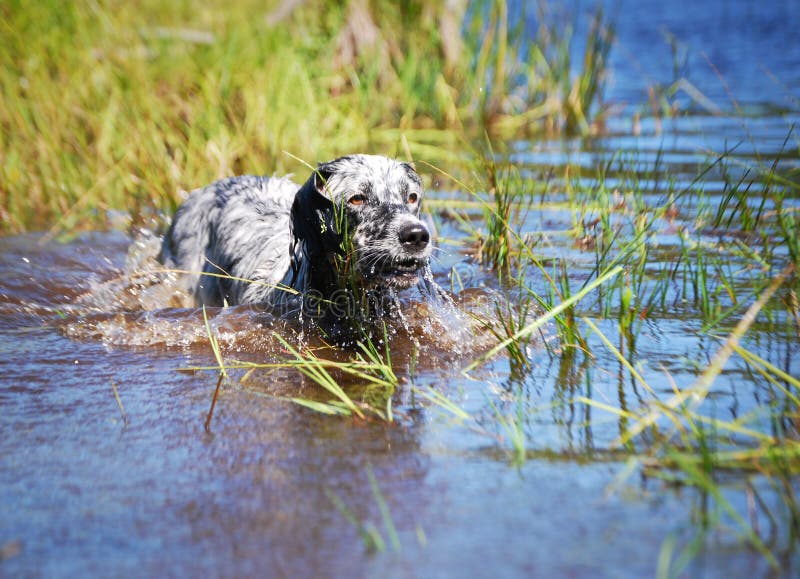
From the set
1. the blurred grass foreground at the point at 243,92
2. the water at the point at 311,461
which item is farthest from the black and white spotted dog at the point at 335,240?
the blurred grass foreground at the point at 243,92

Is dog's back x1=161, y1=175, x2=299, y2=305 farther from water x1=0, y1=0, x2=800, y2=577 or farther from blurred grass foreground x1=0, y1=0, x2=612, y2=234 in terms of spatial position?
blurred grass foreground x1=0, y1=0, x2=612, y2=234

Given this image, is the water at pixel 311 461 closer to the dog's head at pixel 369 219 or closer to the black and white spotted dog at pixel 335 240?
the black and white spotted dog at pixel 335 240

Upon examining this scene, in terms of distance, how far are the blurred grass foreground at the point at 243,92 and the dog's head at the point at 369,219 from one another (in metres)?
1.66

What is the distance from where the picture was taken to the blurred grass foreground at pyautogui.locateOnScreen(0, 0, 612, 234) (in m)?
6.93

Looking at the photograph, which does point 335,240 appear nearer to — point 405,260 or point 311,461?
point 405,260

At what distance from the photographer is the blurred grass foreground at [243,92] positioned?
693cm

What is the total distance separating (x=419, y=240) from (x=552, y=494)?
5.45ft

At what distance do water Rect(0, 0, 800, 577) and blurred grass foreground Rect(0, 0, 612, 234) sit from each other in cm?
220

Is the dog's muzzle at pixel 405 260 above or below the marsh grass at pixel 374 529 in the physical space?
above

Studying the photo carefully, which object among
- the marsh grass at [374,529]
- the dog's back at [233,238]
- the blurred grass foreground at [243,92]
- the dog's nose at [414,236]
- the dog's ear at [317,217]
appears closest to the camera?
the marsh grass at [374,529]

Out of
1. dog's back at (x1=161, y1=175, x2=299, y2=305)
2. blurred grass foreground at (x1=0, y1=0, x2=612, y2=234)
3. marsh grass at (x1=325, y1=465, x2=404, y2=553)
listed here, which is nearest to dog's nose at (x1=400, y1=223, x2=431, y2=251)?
dog's back at (x1=161, y1=175, x2=299, y2=305)

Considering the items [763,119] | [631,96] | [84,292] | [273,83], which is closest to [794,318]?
[84,292]

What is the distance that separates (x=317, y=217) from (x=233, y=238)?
1.29 metres

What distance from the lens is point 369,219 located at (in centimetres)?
408
